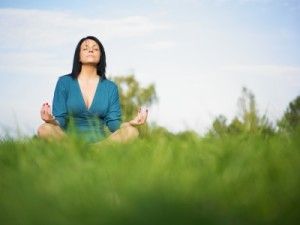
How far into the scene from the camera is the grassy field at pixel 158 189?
4.66ft

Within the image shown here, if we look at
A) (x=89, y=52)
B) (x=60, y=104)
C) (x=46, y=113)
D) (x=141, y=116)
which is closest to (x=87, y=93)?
(x=60, y=104)

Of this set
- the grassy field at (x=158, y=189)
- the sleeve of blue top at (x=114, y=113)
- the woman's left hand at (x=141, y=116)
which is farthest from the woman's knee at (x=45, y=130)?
the grassy field at (x=158, y=189)

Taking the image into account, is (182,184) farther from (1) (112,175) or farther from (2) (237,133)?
(2) (237,133)

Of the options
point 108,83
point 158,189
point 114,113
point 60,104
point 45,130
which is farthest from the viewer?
point 108,83

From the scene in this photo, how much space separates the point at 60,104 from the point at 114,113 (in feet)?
2.06

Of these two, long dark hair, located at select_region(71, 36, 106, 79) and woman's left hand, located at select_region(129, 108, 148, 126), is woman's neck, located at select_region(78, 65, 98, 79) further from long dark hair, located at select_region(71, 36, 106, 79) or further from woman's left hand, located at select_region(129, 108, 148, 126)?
woman's left hand, located at select_region(129, 108, 148, 126)

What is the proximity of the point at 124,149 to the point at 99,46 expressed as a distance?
3.25 m

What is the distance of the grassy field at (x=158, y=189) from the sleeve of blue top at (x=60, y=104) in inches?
122

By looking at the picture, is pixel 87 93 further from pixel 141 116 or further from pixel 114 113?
pixel 141 116

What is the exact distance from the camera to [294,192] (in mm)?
1686

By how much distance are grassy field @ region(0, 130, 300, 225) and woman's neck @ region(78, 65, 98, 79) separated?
3370mm

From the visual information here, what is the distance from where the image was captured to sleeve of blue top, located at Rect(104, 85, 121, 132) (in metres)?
5.44

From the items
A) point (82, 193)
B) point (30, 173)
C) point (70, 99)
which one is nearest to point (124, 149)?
point (30, 173)

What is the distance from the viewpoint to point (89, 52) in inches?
215
